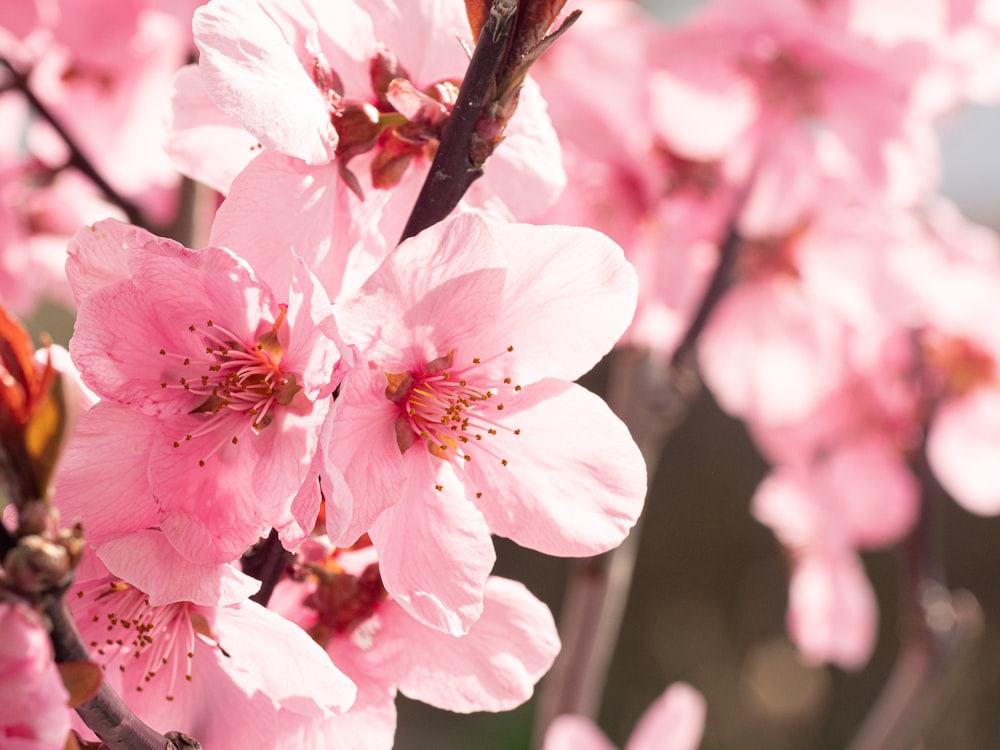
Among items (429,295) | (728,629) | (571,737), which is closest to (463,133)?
(429,295)

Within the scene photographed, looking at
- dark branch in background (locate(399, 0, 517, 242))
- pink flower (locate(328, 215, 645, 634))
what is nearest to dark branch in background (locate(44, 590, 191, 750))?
pink flower (locate(328, 215, 645, 634))

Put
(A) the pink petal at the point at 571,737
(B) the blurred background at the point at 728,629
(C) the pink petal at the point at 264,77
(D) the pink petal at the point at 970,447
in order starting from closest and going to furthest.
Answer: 1. (C) the pink petal at the point at 264,77
2. (A) the pink petal at the point at 571,737
3. (D) the pink petal at the point at 970,447
4. (B) the blurred background at the point at 728,629

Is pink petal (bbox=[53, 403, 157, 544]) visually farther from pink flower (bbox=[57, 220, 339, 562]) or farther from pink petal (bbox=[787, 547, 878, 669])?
pink petal (bbox=[787, 547, 878, 669])

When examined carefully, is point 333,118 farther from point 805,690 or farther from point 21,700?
point 805,690

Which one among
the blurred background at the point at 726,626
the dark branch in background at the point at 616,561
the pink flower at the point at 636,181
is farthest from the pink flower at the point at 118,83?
the blurred background at the point at 726,626

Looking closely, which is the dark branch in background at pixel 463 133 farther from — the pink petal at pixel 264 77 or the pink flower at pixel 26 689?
the pink flower at pixel 26 689

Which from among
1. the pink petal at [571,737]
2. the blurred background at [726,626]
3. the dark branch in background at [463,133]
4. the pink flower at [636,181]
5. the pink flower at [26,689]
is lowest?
the blurred background at [726,626]

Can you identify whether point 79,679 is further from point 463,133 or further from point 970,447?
point 970,447
